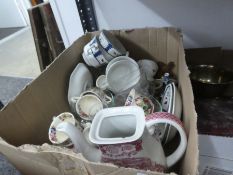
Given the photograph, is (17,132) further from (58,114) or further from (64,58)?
(64,58)

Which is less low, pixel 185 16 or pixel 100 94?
pixel 185 16

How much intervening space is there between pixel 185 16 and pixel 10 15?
2717 mm

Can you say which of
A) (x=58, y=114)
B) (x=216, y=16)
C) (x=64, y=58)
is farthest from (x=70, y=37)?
(x=216, y=16)

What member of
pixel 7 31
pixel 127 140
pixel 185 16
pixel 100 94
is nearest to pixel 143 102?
pixel 100 94

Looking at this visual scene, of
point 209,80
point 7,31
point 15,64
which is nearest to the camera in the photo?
point 209,80

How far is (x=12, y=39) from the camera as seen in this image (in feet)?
8.77

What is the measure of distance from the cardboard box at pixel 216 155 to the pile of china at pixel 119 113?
88mm

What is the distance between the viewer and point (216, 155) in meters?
0.57

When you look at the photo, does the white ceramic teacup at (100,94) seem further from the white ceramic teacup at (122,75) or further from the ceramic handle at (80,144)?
the ceramic handle at (80,144)

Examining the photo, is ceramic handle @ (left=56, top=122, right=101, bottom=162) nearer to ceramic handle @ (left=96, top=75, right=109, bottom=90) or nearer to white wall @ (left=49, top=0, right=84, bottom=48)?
ceramic handle @ (left=96, top=75, right=109, bottom=90)

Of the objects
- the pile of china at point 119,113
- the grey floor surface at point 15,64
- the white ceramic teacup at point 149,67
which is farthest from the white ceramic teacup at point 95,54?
the grey floor surface at point 15,64

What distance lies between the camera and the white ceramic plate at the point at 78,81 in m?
0.76

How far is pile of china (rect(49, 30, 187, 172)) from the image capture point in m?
0.44

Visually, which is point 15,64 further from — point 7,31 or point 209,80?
point 209,80
